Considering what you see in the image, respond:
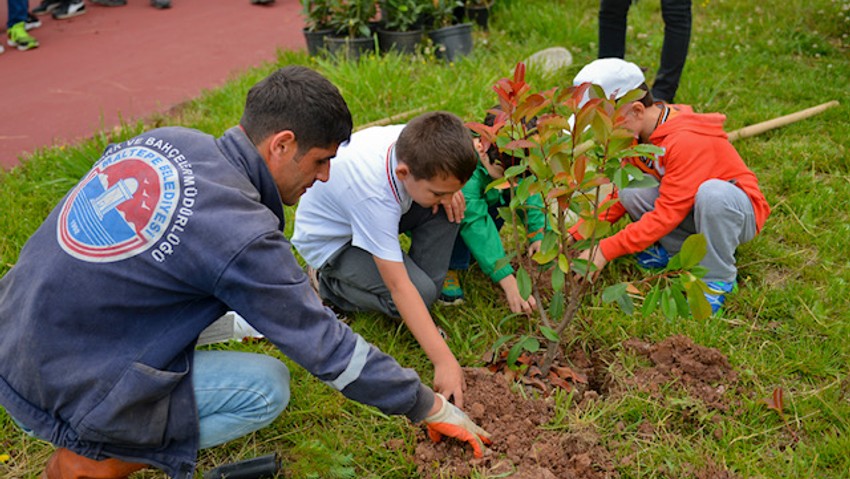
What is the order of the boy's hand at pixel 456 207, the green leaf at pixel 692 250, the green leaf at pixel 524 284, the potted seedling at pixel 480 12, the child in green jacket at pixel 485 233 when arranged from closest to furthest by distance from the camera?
the green leaf at pixel 692 250 → the green leaf at pixel 524 284 → the boy's hand at pixel 456 207 → the child in green jacket at pixel 485 233 → the potted seedling at pixel 480 12

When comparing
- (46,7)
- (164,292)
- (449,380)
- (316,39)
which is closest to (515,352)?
(449,380)

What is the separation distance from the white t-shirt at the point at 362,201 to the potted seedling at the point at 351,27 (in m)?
2.54

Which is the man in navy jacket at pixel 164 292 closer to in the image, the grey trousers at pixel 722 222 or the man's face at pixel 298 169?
the man's face at pixel 298 169

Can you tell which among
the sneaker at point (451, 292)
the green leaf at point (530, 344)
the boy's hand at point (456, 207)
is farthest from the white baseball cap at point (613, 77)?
the green leaf at point (530, 344)

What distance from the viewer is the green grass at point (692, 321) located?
2104 mm

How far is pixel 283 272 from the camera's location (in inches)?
62.4

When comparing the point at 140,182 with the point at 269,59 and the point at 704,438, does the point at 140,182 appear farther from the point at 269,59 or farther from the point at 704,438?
the point at 269,59

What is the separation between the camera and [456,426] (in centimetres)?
198

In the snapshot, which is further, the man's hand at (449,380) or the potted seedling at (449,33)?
the potted seedling at (449,33)

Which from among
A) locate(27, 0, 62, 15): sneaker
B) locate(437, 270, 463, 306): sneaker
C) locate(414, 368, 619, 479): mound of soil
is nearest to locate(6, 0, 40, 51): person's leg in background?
locate(27, 0, 62, 15): sneaker

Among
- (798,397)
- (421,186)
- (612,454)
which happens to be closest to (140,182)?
(421,186)

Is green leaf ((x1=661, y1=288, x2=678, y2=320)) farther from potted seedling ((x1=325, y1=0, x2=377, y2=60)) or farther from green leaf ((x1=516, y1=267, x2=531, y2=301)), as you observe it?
potted seedling ((x1=325, y1=0, x2=377, y2=60))

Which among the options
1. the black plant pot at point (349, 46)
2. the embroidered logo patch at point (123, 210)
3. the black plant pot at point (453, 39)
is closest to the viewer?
the embroidered logo patch at point (123, 210)

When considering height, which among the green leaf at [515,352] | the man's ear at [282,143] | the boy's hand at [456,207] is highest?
the man's ear at [282,143]
